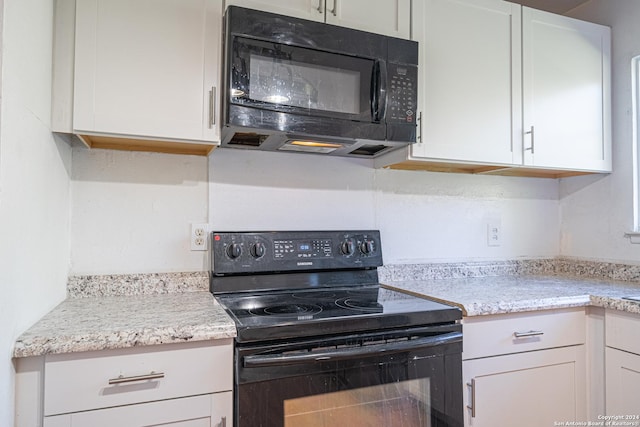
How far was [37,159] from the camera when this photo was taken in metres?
1.13

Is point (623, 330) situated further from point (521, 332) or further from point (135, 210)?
point (135, 210)

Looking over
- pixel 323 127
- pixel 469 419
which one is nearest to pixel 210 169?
pixel 323 127

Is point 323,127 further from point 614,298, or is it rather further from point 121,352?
point 614,298

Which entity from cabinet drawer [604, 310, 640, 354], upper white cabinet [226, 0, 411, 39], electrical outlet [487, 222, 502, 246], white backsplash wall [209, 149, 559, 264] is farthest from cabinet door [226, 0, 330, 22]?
cabinet drawer [604, 310, 640, 354]

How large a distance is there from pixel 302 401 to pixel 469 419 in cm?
66

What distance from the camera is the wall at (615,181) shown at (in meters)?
1.98

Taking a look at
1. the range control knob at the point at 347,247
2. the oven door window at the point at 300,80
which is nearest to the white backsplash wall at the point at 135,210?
the oven door window at the point at 300,80

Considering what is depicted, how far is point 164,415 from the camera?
1072mm

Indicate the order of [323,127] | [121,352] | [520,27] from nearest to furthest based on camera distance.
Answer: [121,352]
[323,127]
[520,27]

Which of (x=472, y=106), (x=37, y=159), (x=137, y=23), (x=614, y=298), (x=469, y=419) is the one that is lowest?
(x=469, y=419)

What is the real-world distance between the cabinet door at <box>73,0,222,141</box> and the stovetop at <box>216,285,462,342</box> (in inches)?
24.1

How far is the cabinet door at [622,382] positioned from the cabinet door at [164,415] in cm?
141

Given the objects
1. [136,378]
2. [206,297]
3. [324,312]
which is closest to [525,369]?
[324,312]

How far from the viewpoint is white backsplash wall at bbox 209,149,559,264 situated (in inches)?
68.1
